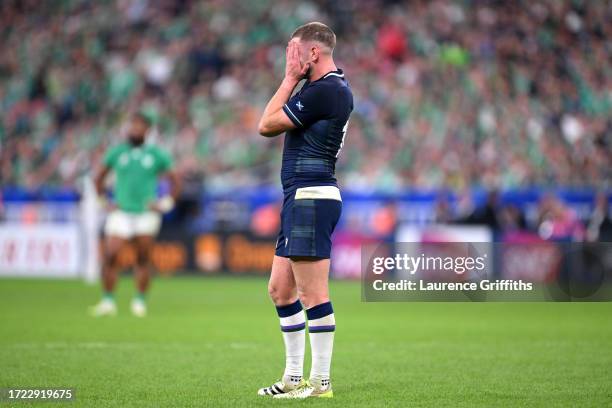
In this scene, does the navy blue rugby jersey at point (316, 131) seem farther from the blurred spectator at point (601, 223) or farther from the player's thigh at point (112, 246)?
the blurred spectator at point (601, 223)

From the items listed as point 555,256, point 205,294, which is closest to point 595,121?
point 555,256

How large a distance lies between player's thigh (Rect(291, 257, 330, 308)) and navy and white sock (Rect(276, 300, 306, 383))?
271 mm

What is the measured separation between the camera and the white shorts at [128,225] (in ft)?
46.7

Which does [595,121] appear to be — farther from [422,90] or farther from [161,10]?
[161,10]

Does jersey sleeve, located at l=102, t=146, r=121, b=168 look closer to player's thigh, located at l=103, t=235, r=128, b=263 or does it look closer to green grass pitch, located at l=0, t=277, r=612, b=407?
player's thigh, located at l=103, t=235, r=128, b=263

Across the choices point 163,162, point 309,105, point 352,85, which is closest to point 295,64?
point 309,105

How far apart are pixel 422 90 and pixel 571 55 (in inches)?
163

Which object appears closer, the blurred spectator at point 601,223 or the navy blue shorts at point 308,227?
the navy blue shorts at point 308,227

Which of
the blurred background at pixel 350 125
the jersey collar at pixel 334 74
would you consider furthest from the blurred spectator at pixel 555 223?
the jersey collar at pixel 334 74

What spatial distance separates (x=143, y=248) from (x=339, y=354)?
5.10 metres

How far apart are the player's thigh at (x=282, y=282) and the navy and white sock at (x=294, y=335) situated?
0.06m

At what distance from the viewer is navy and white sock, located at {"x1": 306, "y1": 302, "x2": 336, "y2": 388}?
7184mm

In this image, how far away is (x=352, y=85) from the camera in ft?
86.0

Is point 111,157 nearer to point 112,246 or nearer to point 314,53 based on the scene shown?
point 112,246
